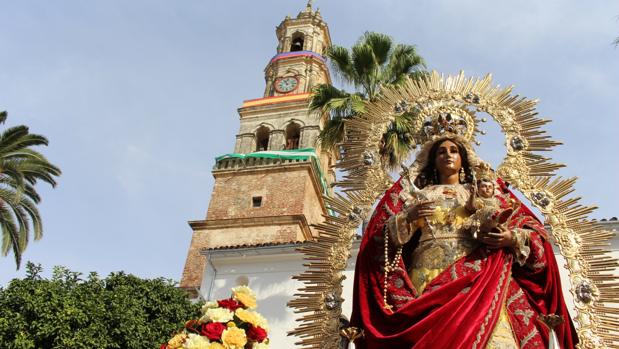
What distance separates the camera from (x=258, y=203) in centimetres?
2841

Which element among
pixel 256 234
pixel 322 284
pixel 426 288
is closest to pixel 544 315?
pixel 426 288

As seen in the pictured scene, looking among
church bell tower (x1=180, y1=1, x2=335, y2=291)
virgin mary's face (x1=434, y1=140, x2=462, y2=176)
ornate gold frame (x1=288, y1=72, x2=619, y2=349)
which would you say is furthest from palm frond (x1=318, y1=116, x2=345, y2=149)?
virgin mary's face (x1=434, y1=140, x2=462, y2=176)

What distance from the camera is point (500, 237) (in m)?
5.23

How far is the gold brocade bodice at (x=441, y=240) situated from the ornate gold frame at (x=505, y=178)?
0.80 metres

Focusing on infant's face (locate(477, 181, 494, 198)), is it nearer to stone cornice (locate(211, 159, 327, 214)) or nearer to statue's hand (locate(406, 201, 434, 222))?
statue's hand (locate(406, 201, 434, 222))

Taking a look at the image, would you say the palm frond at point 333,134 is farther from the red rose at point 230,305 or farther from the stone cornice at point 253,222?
the red rose at point 230,305

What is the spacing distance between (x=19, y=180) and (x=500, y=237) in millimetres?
13709

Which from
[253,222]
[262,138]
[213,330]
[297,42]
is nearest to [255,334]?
[213,330]

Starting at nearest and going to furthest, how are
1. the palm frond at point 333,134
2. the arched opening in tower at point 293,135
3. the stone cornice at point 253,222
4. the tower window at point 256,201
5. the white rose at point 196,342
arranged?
the white rose at point 196,342 → the palm frond at point 333,134 → the stone cornice at point 253,222 → the tower window at point 256,201 → the arched opening in tower at point 293,135

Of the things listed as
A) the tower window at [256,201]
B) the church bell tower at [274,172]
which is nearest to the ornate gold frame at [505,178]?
the church bell tower at [274,172]

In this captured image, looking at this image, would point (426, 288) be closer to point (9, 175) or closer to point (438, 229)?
point (438, 229)

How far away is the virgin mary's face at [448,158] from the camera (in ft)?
20.3

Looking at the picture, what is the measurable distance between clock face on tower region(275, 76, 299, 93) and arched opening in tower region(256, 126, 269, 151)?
10.5ft

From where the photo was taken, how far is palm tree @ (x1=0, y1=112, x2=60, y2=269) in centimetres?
1611
